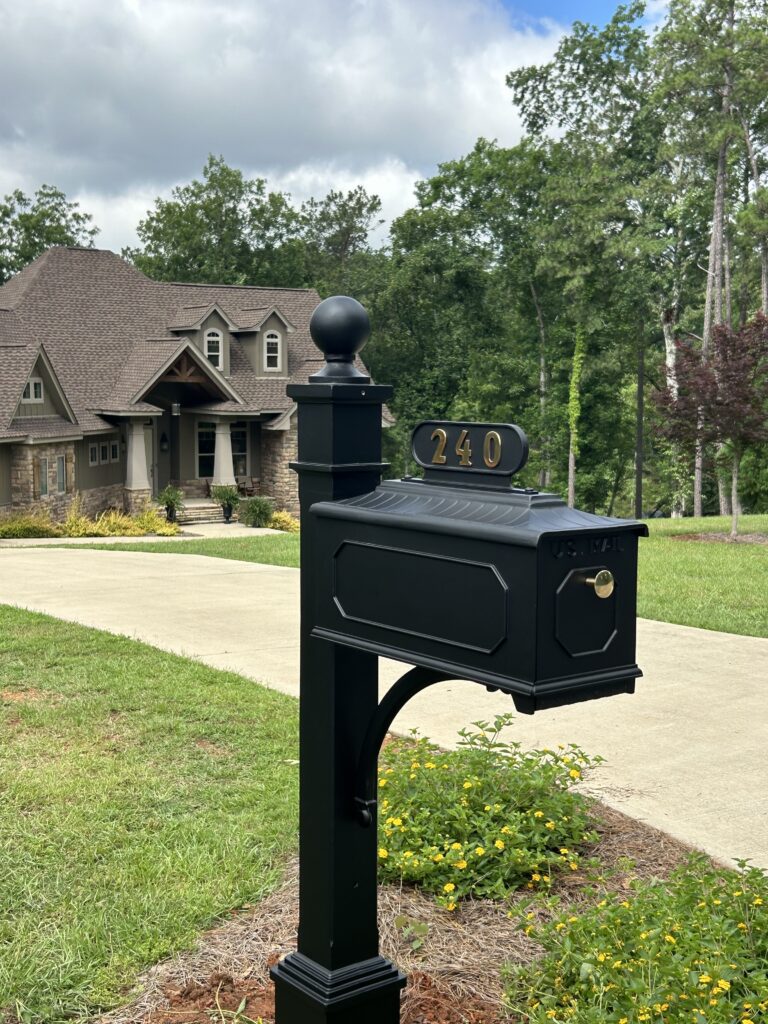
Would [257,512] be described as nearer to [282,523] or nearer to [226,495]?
[282,523]

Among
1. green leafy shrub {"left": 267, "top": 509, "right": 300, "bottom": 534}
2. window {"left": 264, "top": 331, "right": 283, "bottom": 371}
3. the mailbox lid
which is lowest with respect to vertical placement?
green leafy shrub {"left": 267, "top": 509, "right": 300, "bottom": 534}

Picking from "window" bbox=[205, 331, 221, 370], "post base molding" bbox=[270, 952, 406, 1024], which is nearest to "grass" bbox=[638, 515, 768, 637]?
"post base molding" bbox=[270, 952, 406, 1024]

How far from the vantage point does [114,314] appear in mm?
29016

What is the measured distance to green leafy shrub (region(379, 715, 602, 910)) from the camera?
4.11 m

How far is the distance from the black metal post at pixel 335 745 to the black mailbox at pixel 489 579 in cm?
22

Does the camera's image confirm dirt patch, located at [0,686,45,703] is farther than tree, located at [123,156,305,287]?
No

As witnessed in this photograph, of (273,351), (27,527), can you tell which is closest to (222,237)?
(273,351)

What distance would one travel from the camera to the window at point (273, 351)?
30234mm

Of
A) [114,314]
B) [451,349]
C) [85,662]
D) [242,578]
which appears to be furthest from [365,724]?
[451,349]

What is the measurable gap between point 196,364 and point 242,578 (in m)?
15.9

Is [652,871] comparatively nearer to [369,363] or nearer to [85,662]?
[85,662]

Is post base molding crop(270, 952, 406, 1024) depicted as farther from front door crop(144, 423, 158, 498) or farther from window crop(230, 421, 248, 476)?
window crop(230, 421, 248, 476)

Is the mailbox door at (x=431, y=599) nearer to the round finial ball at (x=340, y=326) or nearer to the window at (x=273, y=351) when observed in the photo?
the round finial ball at (x=340, y=326)

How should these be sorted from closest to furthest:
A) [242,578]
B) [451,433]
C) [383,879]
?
1. [451,433]
2. [383,879]
3. [242,578]
